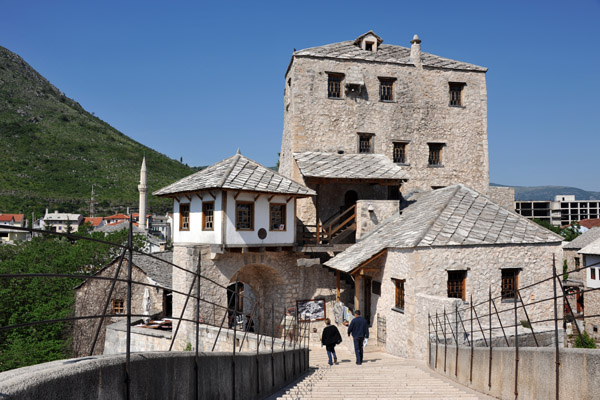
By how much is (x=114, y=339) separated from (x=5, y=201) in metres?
61.3

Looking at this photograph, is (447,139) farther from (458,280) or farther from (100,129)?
(100,129)

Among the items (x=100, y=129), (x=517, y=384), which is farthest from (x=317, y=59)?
(x=100, y=129)

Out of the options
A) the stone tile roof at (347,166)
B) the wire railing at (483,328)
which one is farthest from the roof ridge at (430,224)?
the stone tile roof at (347,166)

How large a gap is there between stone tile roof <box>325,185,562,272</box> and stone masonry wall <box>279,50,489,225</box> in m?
6.13

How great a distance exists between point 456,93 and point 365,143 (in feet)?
21.9

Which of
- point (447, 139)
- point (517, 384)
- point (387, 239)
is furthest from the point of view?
point (447, 139)

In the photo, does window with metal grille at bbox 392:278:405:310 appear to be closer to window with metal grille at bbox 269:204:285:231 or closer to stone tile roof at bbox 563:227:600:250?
window with metal grille at bbox 269:204:285:231

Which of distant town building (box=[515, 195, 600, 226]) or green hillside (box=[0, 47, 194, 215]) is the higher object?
green hillside (box=[0, 47, 194, 215])

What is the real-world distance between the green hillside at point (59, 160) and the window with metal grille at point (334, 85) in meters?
62.3

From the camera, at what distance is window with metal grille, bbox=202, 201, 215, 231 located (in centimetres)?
2014

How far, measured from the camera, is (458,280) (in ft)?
57.5

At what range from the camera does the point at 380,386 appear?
404 inches

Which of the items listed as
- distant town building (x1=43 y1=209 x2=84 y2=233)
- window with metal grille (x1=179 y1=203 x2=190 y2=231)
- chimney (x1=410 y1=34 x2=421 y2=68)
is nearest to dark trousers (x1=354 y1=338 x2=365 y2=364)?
window with metal grille (x1=179 y1=203 x2=190 y2=231)

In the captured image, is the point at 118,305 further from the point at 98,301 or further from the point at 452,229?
the point at 452,229
